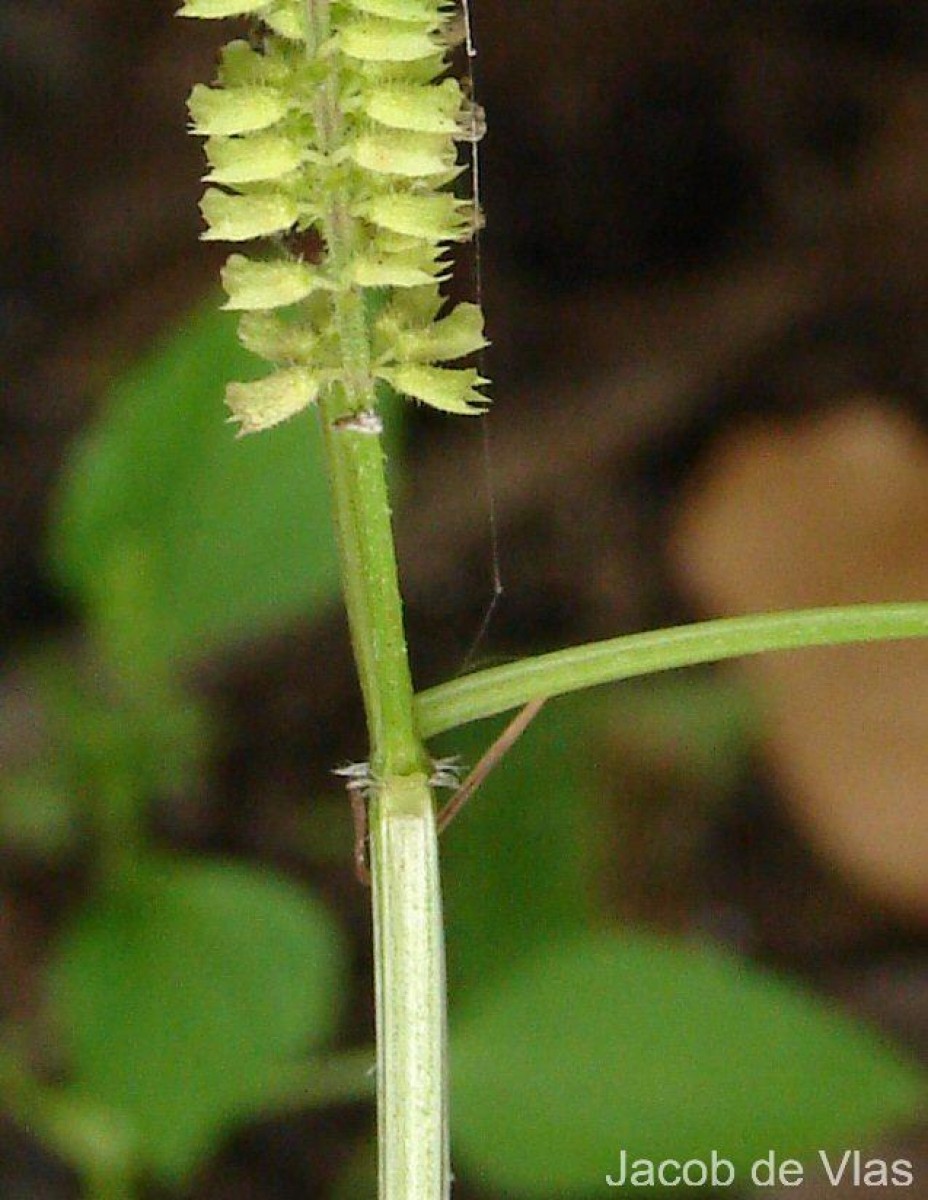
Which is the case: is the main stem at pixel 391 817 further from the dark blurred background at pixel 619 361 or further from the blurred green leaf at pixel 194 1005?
the dark blurred background at pixel 619 361

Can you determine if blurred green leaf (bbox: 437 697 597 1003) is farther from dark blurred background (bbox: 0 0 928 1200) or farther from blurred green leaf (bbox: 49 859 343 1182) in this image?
blurred green leaf (bbox: 49 859 343 1182)

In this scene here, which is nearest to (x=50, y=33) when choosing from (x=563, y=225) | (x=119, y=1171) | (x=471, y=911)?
(x=563, y=225)

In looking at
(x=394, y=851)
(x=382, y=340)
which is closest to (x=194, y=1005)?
(x=394, y=851)

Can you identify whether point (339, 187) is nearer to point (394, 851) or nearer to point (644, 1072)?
point (394, 851)

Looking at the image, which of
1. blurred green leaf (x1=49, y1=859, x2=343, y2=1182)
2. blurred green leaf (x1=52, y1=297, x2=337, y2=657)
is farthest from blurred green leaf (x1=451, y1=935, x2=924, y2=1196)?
blurred green leaf (x1=52, y1=297, x2=337, y2=657)

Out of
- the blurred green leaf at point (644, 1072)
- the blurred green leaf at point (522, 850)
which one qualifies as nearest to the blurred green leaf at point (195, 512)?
the blurred green leaf at point (522, 850)

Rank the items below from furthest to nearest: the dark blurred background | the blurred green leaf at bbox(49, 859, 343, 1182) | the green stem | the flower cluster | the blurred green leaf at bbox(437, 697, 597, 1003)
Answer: the dark blurred background, the blurred green leaf at bbox(437, 697, 597, 1003), the blurred green leaf at bbox(49, 859, 343, 1182), the green stem, the flower cluster
